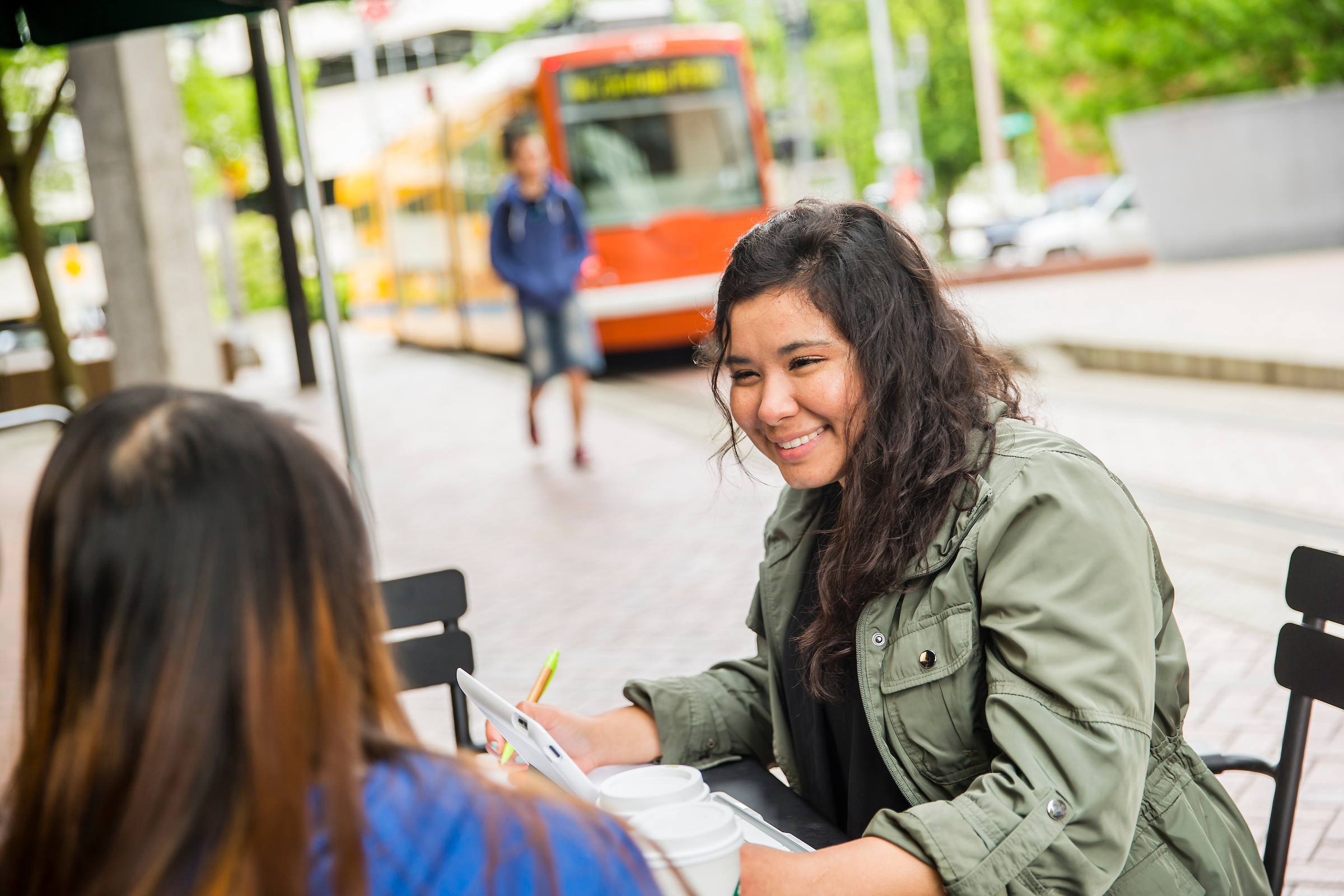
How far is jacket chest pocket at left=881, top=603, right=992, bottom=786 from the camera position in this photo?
1637 mm

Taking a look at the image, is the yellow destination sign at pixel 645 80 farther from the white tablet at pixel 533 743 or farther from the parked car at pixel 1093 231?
the white tablet at pixel 533 743

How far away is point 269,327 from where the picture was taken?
3862 centimetres

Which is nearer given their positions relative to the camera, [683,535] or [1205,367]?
[683,535]

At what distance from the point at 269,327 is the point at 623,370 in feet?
87.1

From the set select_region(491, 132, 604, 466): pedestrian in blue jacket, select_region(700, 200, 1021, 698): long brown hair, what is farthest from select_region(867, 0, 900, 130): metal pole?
select_region(700, 200, 1021, 698): long brown hair

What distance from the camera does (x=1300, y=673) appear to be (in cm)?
203

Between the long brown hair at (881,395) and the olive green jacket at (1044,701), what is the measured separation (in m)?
0.04

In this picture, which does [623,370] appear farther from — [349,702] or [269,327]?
[269,327]

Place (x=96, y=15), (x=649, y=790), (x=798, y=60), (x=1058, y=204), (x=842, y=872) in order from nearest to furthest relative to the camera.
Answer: (x=649, y=790) < (x=842, y=872) < (x=96, y=15) < (x=798, y=60) < (x=1058, y=204)

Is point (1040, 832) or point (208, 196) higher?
point (208, 196)

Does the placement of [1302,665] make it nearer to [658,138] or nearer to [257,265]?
[658,138]

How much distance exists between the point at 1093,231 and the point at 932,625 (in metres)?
22.6

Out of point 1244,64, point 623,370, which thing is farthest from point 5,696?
point 1244,64

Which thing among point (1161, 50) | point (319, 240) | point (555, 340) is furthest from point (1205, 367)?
point (1161, 50)
